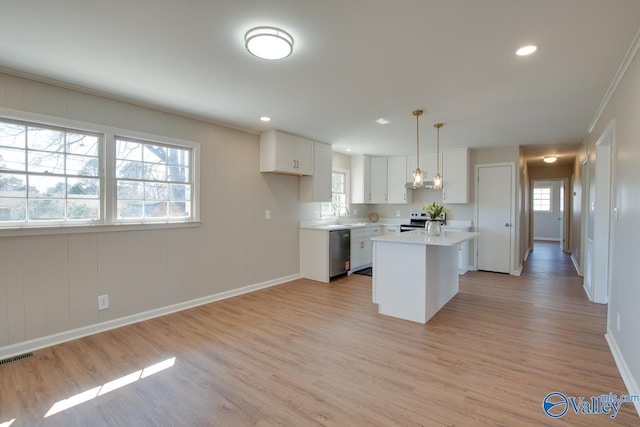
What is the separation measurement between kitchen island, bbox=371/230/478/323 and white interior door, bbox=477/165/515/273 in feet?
8.57

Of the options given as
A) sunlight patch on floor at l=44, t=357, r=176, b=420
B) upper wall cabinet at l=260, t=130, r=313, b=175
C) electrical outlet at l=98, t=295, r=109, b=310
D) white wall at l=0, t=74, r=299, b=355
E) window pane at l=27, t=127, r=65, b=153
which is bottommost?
sunlight patch on floor at l=44, t=357, r=176, b=420

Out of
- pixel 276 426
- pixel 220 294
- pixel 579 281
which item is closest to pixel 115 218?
pixel 220 294

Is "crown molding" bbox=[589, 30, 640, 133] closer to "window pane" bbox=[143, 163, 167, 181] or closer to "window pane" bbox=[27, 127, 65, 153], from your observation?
"window pane" bbox=[143, 163, 167, 181]

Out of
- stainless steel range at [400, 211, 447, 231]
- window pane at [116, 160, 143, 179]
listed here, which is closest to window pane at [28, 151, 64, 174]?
window pane at [116, 160, 143, 179]

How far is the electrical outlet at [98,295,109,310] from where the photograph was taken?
316 centimetres

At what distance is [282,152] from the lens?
15.5ft

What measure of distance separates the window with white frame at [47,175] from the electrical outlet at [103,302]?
0.80 meters

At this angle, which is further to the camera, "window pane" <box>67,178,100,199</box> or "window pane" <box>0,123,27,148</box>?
"window pane" <box>67,178,100,199</box>

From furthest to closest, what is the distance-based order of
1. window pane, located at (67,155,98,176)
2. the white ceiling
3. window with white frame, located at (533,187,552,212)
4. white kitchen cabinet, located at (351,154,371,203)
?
window with white frame, located at (533,187,552,212)
white kitchen cabinet, located at (351,154,371,203)
window pane, located at (67,155,98,176)
the white ceiling

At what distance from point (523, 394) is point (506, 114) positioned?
311 centimetres

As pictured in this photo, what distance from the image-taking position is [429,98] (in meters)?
3.26

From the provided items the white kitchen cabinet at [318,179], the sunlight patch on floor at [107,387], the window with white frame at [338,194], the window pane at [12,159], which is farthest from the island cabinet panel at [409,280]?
the window pane at [12,159]

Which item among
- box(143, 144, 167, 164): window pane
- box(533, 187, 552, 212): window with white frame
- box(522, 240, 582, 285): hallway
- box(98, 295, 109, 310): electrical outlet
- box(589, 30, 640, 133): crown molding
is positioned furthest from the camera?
box(533, 187, 552, 212): window with white frame

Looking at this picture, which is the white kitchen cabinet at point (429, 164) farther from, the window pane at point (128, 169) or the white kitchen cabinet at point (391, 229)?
the window pane at point (128, 169)
